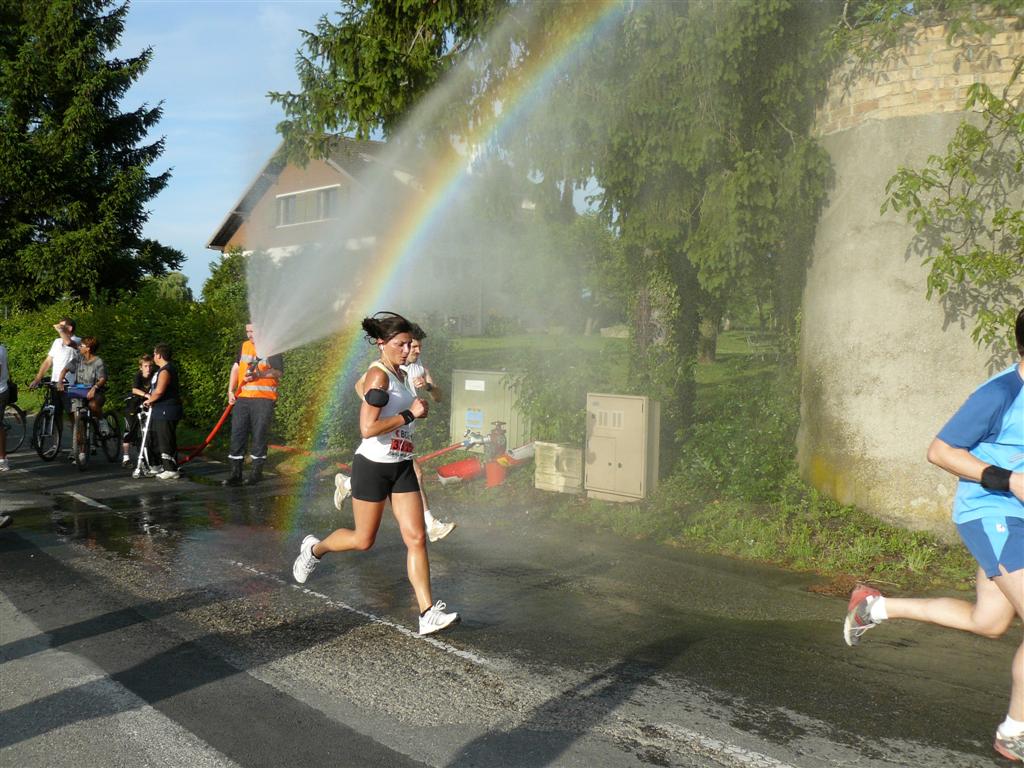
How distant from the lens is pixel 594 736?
4.21 metres

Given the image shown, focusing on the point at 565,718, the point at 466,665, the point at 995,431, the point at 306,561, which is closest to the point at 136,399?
the point at 306,561

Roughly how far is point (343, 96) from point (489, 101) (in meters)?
2.21

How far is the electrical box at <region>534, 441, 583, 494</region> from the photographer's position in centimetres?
1030

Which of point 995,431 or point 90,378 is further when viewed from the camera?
point 90,378

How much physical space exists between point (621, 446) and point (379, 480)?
14.2 feet

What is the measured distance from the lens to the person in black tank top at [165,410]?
1235 centimetres

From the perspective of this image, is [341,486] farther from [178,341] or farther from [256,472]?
[178,341]

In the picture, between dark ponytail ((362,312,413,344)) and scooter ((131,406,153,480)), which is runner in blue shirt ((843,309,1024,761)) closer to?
dark ponytail ((362,312,413,344))

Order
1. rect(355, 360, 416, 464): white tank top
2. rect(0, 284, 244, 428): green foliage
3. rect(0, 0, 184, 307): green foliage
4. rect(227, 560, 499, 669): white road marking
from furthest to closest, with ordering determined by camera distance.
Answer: rect(0, 0, 184, 307): green foliage
rect(0, 284, 244, 428): green foliage
rect(355, 360, 416, 464): white tank top
rect(227, 560, 499, 669): white road marking

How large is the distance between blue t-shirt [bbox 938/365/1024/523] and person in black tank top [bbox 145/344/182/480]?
10494 millimetres

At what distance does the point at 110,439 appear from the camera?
14.1 meters

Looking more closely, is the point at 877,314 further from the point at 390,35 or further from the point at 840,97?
the point at 390,35

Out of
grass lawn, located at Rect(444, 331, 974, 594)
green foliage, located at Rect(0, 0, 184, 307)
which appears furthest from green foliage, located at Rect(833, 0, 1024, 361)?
green foliage, located at Rect(0, 0, 184, 307)

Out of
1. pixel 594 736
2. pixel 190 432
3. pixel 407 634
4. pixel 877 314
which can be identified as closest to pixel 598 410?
pixel 877 314
